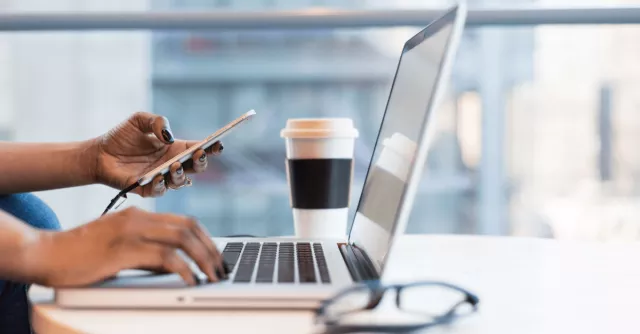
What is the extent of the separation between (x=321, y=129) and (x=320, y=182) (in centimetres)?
7

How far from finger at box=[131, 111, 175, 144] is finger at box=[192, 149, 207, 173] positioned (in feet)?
0.13

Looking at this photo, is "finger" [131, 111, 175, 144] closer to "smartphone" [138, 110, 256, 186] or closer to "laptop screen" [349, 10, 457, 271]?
"smartphone" [138, 110, 256, 186]

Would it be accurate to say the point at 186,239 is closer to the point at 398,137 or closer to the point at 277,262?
the point at 277,262

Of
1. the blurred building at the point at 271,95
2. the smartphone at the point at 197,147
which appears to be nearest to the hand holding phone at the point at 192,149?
the smartphone at the point at 197,147

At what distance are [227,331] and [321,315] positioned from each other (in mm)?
60

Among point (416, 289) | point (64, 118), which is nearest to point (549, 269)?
point (416, 289)

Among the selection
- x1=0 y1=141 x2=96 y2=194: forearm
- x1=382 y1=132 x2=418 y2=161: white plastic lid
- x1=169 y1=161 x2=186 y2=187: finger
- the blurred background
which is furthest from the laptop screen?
the blurred background

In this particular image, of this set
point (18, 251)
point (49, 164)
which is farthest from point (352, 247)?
point (49, 164)

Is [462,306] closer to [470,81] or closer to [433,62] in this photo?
[433,62]

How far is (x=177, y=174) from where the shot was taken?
0.77 metres

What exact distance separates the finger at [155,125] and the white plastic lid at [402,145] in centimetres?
26

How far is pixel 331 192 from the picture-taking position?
827 millimetres

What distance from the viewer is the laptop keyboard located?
1.60 feet

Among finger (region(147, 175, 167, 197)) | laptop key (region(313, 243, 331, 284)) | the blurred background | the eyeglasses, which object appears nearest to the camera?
the eyeglasses
